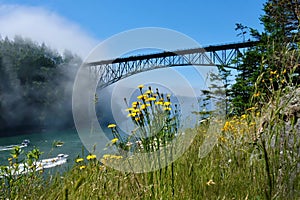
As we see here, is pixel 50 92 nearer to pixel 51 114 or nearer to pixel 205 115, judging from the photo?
pixel 51 114

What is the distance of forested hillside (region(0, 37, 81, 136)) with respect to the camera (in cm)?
2775

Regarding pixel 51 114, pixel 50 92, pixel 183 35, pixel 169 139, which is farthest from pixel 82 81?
pixel 50 92

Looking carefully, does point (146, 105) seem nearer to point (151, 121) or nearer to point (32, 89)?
point (151, 121)

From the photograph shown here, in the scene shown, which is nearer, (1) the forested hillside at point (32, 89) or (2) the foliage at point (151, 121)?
(2) the foliage at point (151, 121)

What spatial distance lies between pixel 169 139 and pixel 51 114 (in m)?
29.8

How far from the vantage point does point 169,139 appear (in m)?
1.24

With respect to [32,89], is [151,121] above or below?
above

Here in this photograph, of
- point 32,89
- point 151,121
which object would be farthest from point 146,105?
point 32,89

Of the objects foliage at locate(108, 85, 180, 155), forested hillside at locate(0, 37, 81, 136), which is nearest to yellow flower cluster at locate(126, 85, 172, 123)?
foliage at locate(108, 85, 180, 155)

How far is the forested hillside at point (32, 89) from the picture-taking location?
91.0 ft

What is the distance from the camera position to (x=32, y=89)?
31.0 m

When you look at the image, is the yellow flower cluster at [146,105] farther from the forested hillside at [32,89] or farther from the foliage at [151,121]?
the forested hillside at [32,89]

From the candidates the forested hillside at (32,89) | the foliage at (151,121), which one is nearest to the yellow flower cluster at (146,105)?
the foliage at (151,121)

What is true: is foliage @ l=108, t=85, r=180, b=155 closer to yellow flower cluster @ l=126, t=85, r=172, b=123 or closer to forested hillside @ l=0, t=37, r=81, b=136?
yellow flower cluster @ l=126, t=85, r=172, b=123
